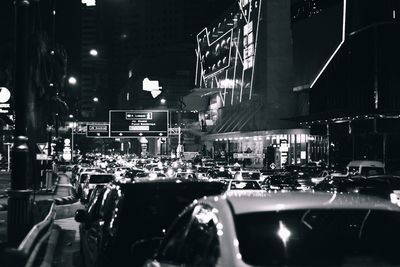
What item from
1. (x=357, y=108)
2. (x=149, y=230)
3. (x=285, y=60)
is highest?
(x=285, y=60)

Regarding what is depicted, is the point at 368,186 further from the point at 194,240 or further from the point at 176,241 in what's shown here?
the point at 194,240

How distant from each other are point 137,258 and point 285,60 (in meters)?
71.8

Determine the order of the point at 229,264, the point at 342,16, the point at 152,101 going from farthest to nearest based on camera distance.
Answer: the point at 152,101
the point at 342,16
the point at 229,264

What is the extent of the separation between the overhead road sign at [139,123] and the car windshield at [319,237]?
49.8 meters

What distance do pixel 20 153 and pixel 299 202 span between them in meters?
12.3

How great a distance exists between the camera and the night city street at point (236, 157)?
202 inches

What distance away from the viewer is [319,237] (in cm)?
521

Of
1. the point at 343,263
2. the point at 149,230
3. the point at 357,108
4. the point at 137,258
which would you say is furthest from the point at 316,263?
the point at 357,108

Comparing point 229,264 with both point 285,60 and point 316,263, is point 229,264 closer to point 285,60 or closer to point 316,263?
point 316,263

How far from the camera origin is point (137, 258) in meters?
7.69

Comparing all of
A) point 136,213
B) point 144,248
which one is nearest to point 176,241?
point 144,248

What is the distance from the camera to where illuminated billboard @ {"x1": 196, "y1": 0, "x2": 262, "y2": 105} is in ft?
271

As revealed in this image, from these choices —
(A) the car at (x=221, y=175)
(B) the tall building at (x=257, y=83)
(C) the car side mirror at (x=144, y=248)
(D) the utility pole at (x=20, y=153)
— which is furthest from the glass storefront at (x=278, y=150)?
(C) the car side mirror at (x=144, y=248)

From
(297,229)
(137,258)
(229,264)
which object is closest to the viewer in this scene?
(229,264)
